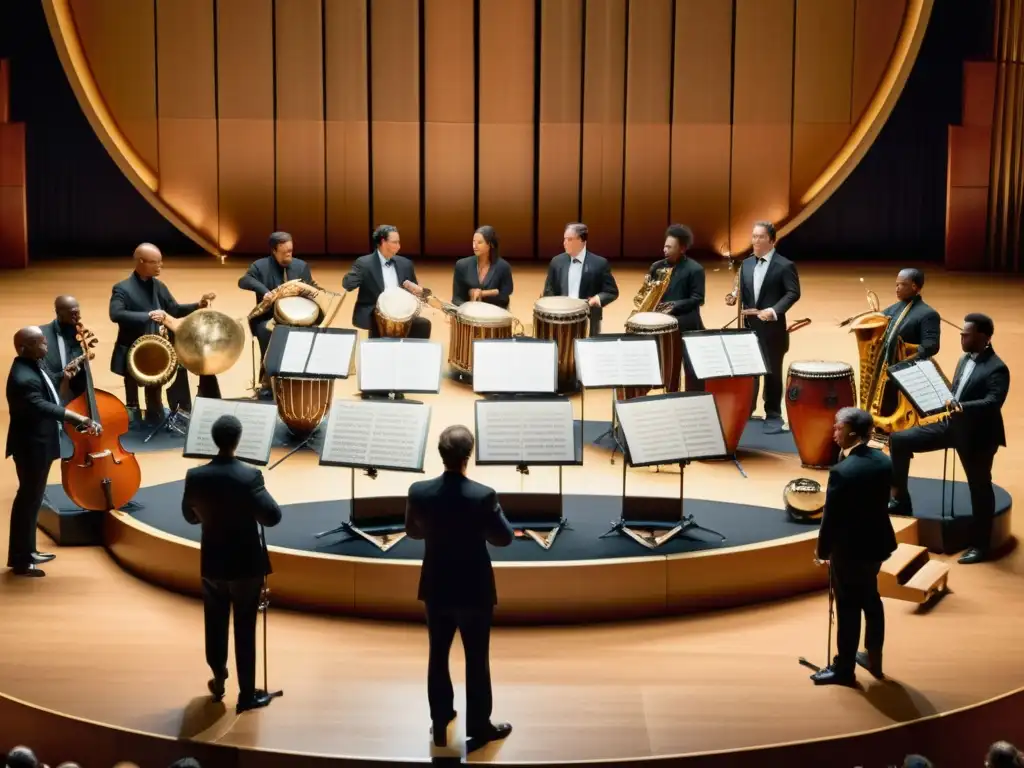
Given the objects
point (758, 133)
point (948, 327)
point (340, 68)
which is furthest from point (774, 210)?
point (340, 68)

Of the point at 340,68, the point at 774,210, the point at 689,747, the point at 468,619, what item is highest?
the point at 340,68

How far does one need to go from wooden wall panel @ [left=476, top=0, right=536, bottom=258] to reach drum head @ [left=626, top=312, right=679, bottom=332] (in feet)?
19.0

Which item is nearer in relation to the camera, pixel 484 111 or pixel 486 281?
pixel 486 281

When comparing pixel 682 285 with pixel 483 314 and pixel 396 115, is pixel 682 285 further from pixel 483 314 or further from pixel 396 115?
pixel 396 115

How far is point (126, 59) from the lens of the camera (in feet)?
43.5

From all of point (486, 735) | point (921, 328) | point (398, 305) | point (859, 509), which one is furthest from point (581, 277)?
point (486, 735)

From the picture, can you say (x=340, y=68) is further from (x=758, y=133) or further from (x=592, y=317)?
(x=592, y=317)

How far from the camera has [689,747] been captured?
4895 mm

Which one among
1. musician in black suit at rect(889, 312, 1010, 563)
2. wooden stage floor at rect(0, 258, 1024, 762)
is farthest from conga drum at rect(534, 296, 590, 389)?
musician in black suit at rect(889, 312, 1010, 563)

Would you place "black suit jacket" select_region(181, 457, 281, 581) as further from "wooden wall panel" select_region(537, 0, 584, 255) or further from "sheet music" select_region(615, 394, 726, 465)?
"wooden wall panel" select_region(537, 0, 584, 255)

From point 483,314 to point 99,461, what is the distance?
291 cm

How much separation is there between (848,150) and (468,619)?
Result: 9487 mm

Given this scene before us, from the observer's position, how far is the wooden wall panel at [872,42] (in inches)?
513

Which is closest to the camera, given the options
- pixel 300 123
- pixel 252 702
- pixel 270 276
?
pixel 252 702
